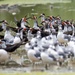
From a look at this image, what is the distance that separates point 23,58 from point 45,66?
105 inches

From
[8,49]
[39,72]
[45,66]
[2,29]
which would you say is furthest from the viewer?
[2,29]

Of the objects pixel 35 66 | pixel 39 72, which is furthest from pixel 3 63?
pixel 39 72

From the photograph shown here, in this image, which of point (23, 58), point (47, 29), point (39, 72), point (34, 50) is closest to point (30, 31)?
point (47, 29)

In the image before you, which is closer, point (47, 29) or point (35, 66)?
point (35, 66)

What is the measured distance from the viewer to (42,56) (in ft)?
54.5

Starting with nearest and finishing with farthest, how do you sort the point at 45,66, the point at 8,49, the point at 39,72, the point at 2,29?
the point at 39,72
the point at 45,66
the point at 8,49
the point at 2,29

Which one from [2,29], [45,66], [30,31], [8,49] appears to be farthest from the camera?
[2,29]

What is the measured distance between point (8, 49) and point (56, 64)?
106 inches

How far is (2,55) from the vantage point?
17453mm

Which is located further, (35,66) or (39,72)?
(35,66)

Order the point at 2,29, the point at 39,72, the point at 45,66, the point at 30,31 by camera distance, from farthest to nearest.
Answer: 1. the point at 2,29
2. the point at 30,31
3. the point at 45,66
4. the point at 39,72

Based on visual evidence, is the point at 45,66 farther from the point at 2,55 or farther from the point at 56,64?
the point at 2,55

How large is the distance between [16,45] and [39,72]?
362 centimetres

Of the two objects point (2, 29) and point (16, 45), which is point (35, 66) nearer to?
point (16, 45)
